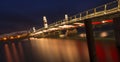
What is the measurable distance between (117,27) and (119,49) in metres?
5.77

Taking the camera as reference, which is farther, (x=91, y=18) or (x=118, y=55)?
(x=118, y=55)

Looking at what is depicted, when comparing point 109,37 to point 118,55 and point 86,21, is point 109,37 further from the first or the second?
point 86,21

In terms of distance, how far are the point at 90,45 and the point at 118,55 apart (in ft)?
28.8

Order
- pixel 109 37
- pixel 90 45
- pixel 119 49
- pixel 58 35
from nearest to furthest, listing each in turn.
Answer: pixel 90 45
pixel 119 49
pixel 109 37
pixel 58 35

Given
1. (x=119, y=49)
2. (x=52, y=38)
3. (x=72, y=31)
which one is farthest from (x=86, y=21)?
(x=52, y=38)

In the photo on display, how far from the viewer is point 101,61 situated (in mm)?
48094

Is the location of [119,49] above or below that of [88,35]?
below

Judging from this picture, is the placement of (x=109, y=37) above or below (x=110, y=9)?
below

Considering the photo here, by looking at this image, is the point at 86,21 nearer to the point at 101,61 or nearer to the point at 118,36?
the point at 101,61

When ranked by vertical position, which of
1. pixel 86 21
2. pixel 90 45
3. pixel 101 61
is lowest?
pixel 101 61

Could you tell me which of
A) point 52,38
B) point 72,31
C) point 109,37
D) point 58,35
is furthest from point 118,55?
point 52,38

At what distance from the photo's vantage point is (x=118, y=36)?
55312mm

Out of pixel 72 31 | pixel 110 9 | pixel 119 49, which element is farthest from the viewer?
pixel 72 31

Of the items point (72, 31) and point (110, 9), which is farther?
point (72, 31)
